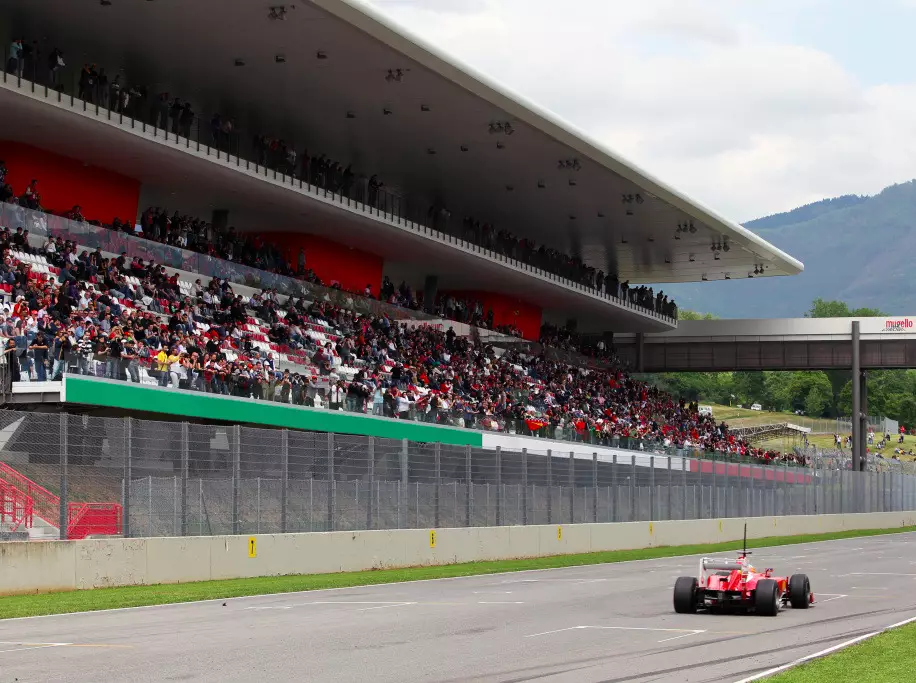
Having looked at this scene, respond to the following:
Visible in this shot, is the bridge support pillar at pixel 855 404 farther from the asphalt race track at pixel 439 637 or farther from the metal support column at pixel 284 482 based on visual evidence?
the metal support column at pixel 284 482

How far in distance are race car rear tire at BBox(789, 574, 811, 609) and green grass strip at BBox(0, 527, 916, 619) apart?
783 cm

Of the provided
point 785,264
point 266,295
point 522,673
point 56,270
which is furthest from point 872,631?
point 785,264

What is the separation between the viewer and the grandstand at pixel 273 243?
27.3 meters

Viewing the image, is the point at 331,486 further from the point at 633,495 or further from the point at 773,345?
the point at 773,345

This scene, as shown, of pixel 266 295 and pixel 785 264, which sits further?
pixel 785 264

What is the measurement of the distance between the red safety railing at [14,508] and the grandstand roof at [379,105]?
1657 cm

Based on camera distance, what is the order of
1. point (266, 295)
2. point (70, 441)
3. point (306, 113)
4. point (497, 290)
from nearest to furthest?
point (70, 441)
point (266, 295)
point (306, 113)
point (497, 290)

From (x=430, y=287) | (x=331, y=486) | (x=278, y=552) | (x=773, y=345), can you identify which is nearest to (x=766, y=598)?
(x=278, y=552)

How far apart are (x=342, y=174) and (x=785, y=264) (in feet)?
102

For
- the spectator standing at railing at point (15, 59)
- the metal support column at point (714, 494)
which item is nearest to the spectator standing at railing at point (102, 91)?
the spectator standing at railing at point (15, 59)

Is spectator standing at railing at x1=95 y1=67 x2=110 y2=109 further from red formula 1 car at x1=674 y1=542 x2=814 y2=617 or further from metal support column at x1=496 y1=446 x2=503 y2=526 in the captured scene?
red formula 1 car at x1=674 y1=542 x2=814 y2=617

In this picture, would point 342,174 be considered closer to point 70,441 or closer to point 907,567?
point 907,567

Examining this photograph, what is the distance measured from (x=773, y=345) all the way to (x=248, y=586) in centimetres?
5537

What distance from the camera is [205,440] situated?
23.6m
